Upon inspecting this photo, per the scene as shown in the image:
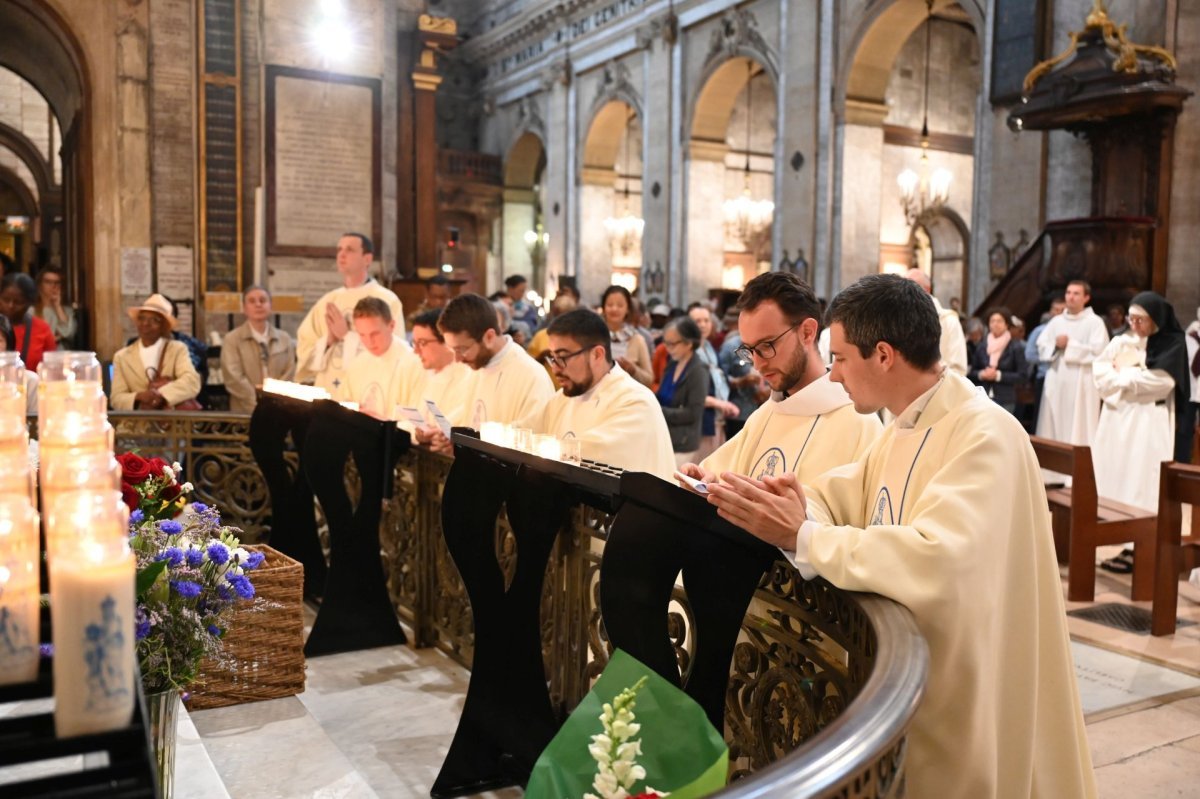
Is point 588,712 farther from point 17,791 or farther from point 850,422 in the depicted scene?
point 850,422

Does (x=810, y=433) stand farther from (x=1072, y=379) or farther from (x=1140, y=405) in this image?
(x=1072, y=379)

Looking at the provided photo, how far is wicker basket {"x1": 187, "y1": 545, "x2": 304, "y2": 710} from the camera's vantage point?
14.3 feet

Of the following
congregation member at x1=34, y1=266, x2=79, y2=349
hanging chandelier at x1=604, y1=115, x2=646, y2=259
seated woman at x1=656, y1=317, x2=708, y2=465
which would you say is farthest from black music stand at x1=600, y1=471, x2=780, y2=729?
hanging chandelier at x1=604, y1=115, x2=646, y2=259

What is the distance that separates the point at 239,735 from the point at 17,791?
309 centimetres

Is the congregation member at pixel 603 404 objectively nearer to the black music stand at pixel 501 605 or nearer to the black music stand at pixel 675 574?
the black music stand at pixel 501 605

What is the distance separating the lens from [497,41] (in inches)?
1127

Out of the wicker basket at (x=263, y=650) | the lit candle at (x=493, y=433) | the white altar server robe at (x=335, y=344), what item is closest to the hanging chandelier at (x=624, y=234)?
the white altar server robe at (x=335, y=344)

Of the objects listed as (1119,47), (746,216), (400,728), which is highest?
(1119,47)

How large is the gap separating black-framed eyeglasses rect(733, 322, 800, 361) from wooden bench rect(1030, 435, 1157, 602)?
3.46 metres

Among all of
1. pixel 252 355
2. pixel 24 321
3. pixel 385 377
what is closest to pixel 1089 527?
pixel 385 377

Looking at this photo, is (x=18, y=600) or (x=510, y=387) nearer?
(x=18, y=600)

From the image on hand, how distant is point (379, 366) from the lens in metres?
6.95

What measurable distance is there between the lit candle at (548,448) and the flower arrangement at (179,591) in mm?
1099

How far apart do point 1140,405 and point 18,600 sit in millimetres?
8063
